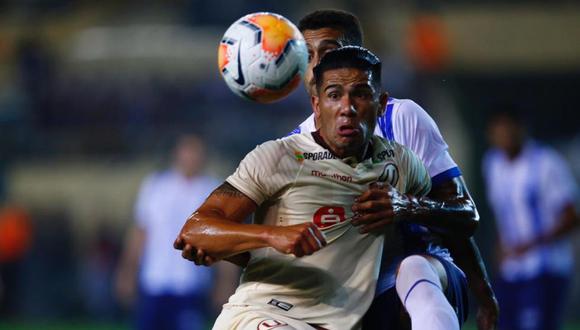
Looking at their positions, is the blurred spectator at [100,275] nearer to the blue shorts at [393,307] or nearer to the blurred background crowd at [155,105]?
the blurred background crowd at [155,105]

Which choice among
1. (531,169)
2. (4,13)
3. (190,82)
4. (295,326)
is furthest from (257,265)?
(4,13)

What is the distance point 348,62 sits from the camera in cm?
448

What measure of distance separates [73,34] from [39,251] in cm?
491

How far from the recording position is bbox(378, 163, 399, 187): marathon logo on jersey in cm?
455

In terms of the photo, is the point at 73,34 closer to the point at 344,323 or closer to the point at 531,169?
the point at 531,169

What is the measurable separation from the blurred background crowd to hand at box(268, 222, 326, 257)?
11.1m

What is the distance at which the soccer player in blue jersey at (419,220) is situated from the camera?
4.37m

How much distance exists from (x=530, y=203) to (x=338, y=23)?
466cm

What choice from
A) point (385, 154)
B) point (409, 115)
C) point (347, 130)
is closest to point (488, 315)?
point (409, 115)

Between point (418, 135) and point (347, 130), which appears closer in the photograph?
point (347, 130)

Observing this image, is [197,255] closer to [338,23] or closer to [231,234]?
[231,234]

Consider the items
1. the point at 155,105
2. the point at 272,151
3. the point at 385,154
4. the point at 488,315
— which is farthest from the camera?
the point at 155,105

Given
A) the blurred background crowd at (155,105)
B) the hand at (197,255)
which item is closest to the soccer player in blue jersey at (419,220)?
the hand at (197,255)

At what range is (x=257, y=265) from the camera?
4496 mm
